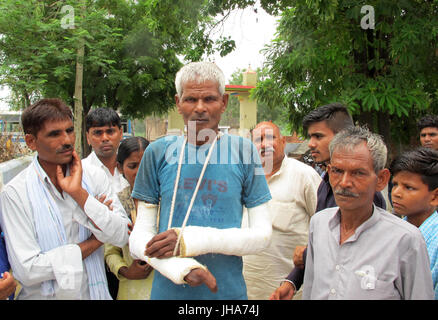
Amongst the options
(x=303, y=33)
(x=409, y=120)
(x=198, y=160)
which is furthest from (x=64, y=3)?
(x=198, y=160)

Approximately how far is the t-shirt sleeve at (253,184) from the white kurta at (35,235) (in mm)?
734

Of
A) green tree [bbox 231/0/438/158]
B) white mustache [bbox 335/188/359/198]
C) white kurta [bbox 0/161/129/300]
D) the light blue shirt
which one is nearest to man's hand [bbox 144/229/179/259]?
white kurta [bbox 0/161/129/300]

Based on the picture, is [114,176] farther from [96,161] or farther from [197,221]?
[197,221]

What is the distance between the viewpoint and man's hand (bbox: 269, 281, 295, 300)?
1.97 metres

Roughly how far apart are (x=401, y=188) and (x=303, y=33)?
15.2ft

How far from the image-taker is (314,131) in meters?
2.69

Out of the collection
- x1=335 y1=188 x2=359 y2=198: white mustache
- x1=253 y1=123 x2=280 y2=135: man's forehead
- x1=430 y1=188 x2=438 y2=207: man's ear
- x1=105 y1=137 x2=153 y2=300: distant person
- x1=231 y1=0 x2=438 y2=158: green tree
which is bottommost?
x1=105 y1=137 x2=153 y2=300: distant person

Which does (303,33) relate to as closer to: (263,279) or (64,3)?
(263,279)

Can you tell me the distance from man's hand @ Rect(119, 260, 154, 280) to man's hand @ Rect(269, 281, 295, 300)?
2.52 feet

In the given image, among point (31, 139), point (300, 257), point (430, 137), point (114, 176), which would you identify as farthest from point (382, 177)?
point (430, 137)

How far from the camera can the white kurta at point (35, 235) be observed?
178 cm

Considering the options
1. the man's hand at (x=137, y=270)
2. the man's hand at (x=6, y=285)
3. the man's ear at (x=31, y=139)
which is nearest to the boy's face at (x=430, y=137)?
the man's hand at (x=137, y=270)

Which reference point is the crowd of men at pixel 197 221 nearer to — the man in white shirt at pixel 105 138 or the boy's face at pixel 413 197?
the boy's face at pixel 413 197

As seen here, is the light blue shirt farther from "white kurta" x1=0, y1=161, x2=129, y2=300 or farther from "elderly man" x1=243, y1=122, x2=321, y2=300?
"white kurta" x1=0, y1=161, x2=129, y2=300
